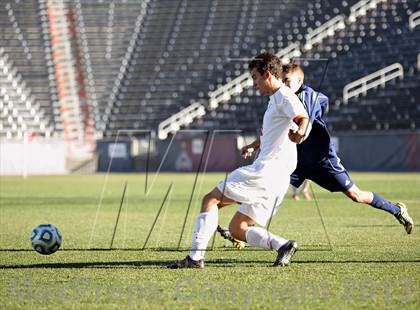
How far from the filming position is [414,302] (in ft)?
21.2

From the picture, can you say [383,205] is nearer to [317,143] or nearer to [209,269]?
[317,143]

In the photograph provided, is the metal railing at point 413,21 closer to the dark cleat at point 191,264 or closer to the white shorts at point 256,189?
the white shorts at point 256,189

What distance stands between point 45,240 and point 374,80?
106ft

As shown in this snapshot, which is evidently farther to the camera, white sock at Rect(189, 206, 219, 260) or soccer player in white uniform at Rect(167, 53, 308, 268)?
white sock at Rect(189, 206, 219, 260)

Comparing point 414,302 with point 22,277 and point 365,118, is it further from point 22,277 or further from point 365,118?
point 365,118

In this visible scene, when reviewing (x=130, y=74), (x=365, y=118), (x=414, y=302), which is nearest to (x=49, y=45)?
(x=130, y=74)

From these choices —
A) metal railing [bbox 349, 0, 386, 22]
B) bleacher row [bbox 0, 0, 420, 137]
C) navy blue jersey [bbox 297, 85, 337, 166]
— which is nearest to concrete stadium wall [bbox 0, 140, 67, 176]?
bleacher row [bbox 0, 0, 420, 137]

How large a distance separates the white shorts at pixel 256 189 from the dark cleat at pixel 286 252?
34 cm

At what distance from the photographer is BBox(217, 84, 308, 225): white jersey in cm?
832

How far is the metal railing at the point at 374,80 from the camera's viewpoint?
39125 mm

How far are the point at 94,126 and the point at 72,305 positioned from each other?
38391 mm

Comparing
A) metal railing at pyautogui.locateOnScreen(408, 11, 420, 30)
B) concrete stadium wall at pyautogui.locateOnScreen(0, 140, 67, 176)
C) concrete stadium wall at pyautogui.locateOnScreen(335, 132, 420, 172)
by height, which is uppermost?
metal railing at pyautogui.locateOnScreen(408, 11, 420, 30)

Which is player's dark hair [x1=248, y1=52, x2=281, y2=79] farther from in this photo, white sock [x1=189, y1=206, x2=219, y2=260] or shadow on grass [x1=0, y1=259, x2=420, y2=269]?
shadow on grass [x1=0, y1=259, x2=420, y2=269]

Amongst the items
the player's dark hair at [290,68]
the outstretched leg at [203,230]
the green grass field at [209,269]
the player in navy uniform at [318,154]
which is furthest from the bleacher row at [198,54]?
the outstretched leg at [203,230]
